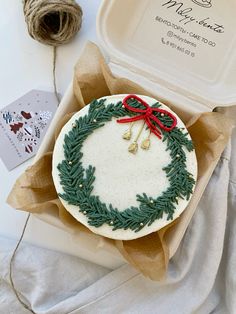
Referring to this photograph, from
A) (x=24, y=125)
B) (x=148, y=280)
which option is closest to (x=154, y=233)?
(x=148, y=280)

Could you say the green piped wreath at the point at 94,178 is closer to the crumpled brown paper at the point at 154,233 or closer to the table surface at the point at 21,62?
the crumpled brown paper at the point at 154,233

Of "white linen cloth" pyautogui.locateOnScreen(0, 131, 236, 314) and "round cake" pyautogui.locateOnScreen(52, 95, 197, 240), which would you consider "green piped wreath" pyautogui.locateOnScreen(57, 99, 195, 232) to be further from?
"white linen cloth" pyautogui.locateOnScreen(0, 131, 236, 314)

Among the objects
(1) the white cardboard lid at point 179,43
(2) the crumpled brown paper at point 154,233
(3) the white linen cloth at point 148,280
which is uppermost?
(1) the white cardboard lid at point 179,43

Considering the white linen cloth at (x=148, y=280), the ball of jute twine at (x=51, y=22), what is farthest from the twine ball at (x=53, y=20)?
the white linen cloth at (x=148, y=280)

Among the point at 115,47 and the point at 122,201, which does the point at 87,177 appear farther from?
the point at 115,47

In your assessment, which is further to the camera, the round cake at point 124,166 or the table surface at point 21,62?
the table surface at point 21,62

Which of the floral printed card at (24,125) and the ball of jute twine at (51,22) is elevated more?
the ball of jute twine at (51,22)

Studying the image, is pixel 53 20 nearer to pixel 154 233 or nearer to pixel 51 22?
pixel 51 22
